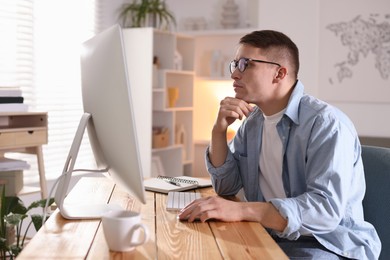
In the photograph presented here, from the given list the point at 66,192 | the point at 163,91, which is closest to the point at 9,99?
the point at 66,192

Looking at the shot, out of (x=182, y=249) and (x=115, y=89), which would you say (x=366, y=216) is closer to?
(x=182, y=249)

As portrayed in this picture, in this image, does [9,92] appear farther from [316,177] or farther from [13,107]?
[316,177]

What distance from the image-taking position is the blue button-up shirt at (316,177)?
161 cm

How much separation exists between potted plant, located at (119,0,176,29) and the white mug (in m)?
4.18

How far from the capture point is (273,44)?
196 centimetres

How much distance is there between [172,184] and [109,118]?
2.40 feet

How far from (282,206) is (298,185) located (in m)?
0.30

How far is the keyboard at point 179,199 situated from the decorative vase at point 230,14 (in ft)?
12.8

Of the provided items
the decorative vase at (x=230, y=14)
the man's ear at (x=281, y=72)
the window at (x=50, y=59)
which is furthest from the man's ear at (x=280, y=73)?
the decorative vase at (x=230, y=14)

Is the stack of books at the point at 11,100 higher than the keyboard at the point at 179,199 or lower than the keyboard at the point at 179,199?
higher

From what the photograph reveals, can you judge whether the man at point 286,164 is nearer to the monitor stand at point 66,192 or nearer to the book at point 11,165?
the monitor stand at point 66,192

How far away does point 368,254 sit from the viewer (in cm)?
180

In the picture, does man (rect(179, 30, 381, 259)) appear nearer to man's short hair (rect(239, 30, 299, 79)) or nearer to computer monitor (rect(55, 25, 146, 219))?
man's short hair (rect(239, 30, 299, 79))

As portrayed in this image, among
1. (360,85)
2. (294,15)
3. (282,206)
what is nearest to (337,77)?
(360,85)
